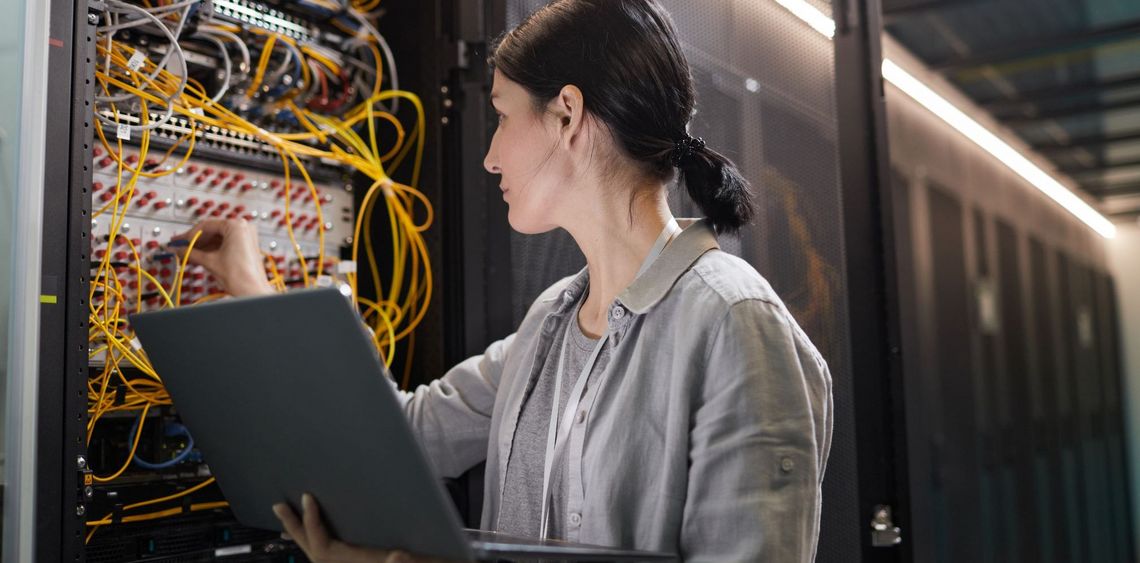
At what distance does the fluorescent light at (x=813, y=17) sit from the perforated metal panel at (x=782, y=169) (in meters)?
0.02

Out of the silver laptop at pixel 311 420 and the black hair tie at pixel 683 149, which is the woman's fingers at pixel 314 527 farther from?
the black hair tie at pixel 683 149

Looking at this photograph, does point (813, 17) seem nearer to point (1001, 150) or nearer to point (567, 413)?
point (567, 413)

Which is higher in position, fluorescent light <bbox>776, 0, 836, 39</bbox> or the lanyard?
fluorescent light <bbox>776, 0, 836, 39</bbox>

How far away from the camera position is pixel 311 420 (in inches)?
35.4

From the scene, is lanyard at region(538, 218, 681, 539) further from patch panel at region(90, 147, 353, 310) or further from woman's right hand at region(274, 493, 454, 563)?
patch panel at region(90, 147, 353, 310)

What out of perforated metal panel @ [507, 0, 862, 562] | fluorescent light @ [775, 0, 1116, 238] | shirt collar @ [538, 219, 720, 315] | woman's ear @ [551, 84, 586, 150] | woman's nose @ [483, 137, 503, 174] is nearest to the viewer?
shirt collar @ [538, 219, 720, 315]

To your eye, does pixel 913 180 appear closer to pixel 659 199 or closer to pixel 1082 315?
pixel 1082 315

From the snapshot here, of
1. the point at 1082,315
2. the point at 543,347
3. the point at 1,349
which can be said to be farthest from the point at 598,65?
the point at 1082,315

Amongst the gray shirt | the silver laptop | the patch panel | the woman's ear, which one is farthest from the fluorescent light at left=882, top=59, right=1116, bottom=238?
the silver laptop

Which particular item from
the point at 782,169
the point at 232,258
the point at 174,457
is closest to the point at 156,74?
the point at 232,258

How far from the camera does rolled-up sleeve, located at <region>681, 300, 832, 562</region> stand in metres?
0.96

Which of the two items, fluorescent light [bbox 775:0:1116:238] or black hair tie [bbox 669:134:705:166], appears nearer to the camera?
black hair tie [bbox 669:134:705:166]

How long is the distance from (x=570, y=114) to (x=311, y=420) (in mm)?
582

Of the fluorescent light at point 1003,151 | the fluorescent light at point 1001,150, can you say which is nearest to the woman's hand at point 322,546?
A: the fluorescent light at point 1001,150
